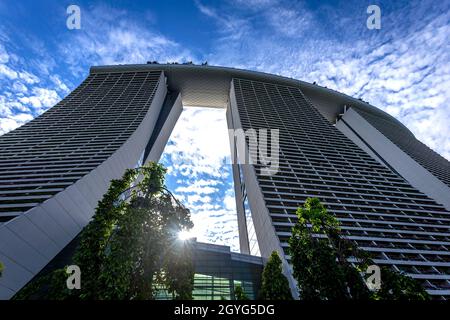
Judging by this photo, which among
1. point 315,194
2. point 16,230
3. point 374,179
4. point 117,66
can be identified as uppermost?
point 117,66

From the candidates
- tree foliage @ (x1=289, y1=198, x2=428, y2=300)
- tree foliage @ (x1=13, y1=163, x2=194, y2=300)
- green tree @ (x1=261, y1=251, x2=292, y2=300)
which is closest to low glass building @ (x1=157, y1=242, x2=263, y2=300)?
tree foliage @ (x1=289, y1=198, x2=428, y2=300)

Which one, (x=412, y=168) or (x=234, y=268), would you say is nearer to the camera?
(x=234, y=268)

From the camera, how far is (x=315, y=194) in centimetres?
3475

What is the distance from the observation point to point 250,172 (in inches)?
1531

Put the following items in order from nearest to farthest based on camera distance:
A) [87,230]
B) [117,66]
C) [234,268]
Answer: [87,230] → [234,268] → [117,66]

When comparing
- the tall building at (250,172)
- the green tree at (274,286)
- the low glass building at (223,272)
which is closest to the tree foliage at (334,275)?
the green tree at (274,286)

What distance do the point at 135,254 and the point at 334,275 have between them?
326 inches

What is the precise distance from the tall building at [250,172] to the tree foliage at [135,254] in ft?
40.9

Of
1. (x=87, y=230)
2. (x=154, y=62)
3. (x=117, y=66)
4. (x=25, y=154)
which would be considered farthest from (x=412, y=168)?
(x=117, y=66)

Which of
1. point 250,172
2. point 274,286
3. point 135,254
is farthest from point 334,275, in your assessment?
point 250,172

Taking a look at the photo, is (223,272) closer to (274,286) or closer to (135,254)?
(274,286)
